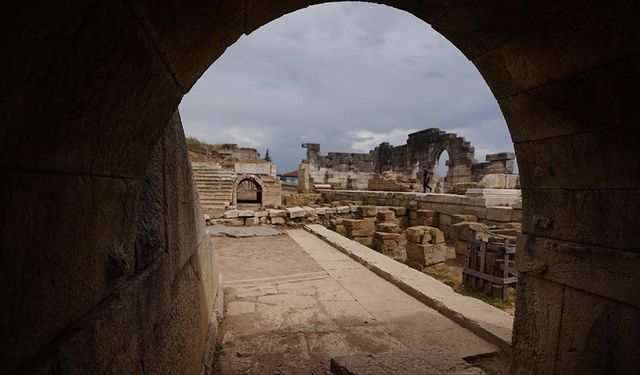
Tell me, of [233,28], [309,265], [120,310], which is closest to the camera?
[120,310]

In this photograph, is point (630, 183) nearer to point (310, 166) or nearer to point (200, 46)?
point (200, 46)

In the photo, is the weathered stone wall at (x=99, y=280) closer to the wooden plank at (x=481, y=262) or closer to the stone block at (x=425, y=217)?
the wooden plank at (x=481, y=262)

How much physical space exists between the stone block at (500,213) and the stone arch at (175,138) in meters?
6.93

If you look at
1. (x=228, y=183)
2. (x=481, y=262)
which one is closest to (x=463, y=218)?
(x=481, y=262)

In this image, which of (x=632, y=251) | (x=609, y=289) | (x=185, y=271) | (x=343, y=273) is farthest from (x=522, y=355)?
(x=343, y=273)

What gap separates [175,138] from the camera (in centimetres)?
167

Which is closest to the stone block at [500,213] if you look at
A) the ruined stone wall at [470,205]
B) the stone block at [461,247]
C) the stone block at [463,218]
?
the ruined stone wall at [470,205]

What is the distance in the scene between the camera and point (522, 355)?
2094 mm

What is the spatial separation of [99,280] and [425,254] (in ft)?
21.0

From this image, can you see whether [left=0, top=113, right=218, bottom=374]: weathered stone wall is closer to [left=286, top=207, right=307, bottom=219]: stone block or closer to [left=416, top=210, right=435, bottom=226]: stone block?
[left=286, top=207, right=307, bottom=219]: stone block

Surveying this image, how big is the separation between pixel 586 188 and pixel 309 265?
14.0 feet

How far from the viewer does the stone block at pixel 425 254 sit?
252 inches

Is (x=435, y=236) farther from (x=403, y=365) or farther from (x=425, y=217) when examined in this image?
(x=403, y=365)

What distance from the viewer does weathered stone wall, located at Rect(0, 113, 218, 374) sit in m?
0.54
